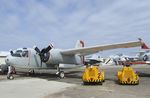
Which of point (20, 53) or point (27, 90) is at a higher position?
point (20, 53)

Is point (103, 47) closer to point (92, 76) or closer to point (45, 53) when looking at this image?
point (45, 53)

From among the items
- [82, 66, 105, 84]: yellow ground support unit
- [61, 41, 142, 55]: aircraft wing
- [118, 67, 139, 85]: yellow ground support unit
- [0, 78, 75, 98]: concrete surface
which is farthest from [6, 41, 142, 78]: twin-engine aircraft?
[0, 78, 75, 98]: concrete surface

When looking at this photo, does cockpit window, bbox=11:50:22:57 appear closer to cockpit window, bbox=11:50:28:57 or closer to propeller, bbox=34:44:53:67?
cockpit window, bbox=11:50:28:57

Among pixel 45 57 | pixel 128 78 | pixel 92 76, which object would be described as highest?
pixel 45 57

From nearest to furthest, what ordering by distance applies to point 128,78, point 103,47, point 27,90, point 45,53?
point 27,90 → point 128,78 → point 103,47 → point 45,53

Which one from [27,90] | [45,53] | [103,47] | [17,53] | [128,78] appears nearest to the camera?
[27,90]

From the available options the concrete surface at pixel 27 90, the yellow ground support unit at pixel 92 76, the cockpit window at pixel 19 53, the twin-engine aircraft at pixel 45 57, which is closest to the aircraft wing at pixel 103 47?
the twin-engine aircraft at pixel 45 57

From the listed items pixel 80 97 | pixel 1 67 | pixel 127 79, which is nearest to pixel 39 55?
pixel 1 67

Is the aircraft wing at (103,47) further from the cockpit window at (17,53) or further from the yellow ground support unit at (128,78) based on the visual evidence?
the yellow ground support unit at (128,78)

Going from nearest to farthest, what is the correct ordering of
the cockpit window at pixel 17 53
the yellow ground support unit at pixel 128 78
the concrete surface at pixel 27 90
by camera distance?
1. the concrete surface at pixel 27 90
2. the yellow ground support unit at pixel 128 78
3. the cockpit window at pixel 17 53

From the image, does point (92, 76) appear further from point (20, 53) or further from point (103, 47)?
point (20, 53)

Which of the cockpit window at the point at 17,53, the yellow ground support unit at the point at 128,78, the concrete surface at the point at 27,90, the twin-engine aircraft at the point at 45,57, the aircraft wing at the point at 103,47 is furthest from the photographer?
the cockpit window at the point at 17,53

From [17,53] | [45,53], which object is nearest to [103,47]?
[45,53]

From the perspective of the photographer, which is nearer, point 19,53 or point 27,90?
point 27,90
